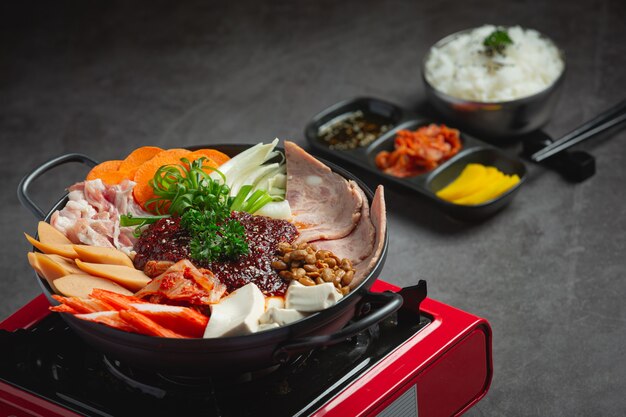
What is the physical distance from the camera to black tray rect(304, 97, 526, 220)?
12.1 feet

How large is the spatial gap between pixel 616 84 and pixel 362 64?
4.72 feet

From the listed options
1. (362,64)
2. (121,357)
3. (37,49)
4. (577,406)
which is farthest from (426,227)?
(37,49)

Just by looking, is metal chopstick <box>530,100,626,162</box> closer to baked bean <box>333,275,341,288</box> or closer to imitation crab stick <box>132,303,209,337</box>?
baked bean <box>333,275,341,288</box>

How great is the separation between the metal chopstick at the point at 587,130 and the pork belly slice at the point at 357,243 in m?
1.81

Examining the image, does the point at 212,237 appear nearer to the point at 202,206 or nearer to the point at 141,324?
the point at 202,206

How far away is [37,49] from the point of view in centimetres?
536

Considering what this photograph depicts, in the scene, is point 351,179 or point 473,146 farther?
point 473,146

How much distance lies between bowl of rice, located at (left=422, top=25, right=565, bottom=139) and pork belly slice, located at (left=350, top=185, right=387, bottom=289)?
1.85m

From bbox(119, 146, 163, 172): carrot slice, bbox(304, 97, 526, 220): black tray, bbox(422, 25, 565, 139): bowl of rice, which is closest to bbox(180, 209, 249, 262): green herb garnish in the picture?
bbox(119, 146, 163, 172): carrot slice

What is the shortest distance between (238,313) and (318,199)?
0.63m

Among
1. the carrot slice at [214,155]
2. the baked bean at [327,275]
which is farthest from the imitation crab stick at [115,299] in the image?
the carrot slice at [214,155]

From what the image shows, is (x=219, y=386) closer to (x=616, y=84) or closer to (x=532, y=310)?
(x=532, y=310)

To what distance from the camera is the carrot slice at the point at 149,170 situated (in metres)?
2.66

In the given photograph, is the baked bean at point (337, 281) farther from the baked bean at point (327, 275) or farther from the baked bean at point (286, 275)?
the baked bean at point (286, 275)
